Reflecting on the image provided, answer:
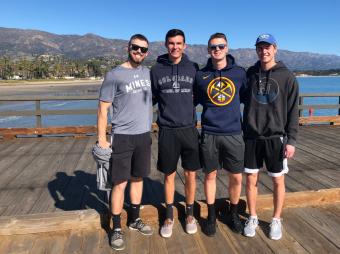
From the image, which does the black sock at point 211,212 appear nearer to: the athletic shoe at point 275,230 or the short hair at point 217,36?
the athletic shoe at point 275,230

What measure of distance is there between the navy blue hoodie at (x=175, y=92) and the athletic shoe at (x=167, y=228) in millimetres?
971

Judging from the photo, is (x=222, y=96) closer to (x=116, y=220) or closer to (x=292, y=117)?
(x=292, y=117)

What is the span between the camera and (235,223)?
3268 mm

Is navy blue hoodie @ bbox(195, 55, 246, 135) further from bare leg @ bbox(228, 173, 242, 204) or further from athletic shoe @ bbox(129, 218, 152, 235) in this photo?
athletic shoe @ bbox(129, 218, 152, 235)

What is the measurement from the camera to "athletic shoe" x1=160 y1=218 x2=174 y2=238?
124 inches

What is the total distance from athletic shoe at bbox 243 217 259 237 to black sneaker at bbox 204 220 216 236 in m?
0.30

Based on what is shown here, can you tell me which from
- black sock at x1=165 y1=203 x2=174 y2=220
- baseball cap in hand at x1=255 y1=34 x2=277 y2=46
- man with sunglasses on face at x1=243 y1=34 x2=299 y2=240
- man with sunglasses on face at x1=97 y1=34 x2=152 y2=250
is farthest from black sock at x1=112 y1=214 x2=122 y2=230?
baseball cap in hand at x1=255 y1=34 x2=277 y2=46

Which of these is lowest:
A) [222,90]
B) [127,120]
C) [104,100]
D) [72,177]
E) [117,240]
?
[72,177]

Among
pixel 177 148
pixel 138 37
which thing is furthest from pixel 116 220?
pixel 138 37

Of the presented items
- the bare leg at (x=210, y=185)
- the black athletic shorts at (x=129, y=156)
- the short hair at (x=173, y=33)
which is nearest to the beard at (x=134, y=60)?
the short hair at (x=173, y=33)

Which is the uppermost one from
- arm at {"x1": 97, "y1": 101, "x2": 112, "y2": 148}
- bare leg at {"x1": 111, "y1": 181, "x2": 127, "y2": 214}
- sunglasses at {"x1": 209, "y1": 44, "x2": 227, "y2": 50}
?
sunglasses at {"x1": 209, "y1": 44, "x2": 227, "y2": 50}

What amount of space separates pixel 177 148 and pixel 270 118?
3.01 feet

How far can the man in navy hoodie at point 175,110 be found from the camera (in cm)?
304

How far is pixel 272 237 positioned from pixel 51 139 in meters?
6.15
